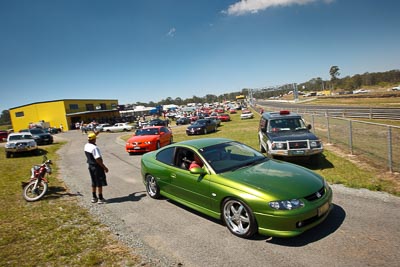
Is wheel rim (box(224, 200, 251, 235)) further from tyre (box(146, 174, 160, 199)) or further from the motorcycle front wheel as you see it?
the motorcycle front wheel

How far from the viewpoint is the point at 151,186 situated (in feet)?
21.1

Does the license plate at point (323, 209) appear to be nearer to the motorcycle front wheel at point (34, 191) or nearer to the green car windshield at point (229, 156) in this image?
the green car windshield at point (229, 156)

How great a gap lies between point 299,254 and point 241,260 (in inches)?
32.8

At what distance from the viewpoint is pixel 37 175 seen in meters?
7.12

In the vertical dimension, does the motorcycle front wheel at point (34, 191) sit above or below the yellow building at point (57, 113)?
below

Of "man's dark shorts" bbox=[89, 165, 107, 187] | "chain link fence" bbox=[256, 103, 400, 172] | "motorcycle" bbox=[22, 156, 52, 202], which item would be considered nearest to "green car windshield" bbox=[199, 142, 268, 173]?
"man's dark shorts" bbox=[89, 165, 107, 187]

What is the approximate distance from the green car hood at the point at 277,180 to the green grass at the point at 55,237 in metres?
2.07

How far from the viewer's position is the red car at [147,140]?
1373 cm

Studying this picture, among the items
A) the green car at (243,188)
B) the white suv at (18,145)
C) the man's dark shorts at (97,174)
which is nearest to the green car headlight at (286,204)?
the green car at (243,188)

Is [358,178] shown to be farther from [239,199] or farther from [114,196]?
[114,196]

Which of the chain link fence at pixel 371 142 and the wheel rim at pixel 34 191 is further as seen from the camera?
the chain link fence at pixel 371 142

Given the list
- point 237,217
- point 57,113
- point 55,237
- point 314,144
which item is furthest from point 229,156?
point 57,113

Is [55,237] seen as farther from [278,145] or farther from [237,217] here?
[278,145]

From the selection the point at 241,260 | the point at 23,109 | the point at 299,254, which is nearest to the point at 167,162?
the point at 241,260
